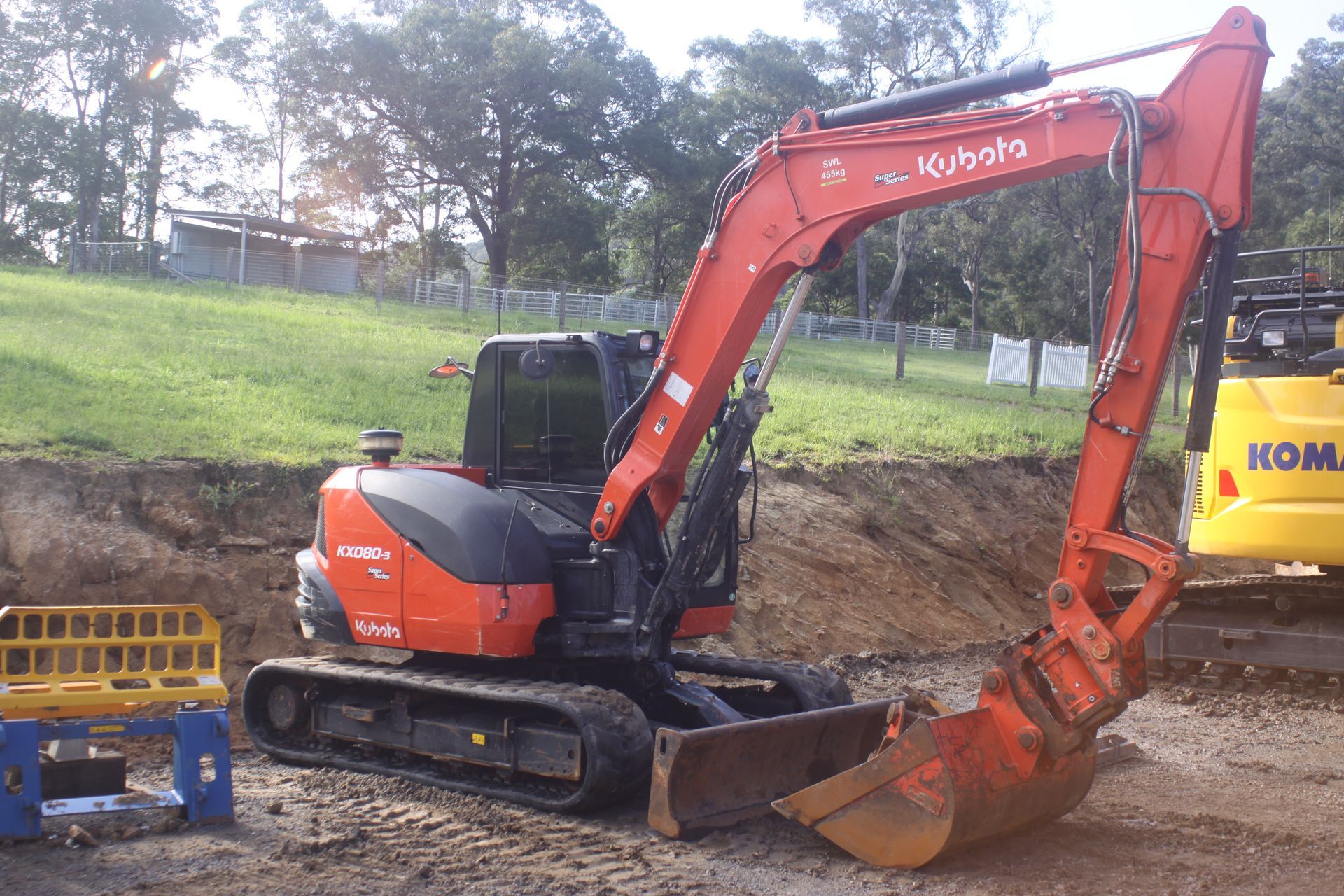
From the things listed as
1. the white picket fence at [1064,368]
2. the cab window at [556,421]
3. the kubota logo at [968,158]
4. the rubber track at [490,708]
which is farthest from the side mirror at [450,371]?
the white picket fence at [1064,368]

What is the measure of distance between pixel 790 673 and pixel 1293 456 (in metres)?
4.13

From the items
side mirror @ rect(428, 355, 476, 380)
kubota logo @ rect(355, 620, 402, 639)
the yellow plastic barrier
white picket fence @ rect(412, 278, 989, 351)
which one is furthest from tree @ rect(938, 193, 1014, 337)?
the yellow plastic barrier

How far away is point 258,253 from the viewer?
3341 cm

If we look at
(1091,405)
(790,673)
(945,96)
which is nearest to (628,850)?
(790,673)

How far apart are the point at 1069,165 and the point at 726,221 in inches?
69.5

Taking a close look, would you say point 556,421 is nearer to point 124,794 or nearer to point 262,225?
point 124,794

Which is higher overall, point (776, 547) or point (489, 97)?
point (489, 97)

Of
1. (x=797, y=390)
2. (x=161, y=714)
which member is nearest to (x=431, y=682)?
(x=161, y=714)

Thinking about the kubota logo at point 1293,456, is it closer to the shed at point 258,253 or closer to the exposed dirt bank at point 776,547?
the exposed dirt bank at point 776,547

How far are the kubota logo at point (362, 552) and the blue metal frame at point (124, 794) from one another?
1.18 meters

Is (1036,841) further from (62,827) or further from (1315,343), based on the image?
(1315,343)

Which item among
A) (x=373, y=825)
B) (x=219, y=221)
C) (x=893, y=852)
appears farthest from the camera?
(x=219, y=221)

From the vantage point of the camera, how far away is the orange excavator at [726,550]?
4832 millimetres

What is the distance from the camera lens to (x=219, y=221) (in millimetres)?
35125
